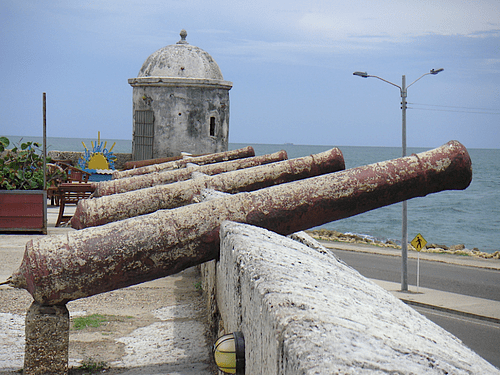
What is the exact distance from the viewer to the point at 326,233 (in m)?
31.9

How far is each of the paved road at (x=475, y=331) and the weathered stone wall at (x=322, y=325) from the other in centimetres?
832

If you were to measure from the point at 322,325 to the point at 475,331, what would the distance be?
11812mm

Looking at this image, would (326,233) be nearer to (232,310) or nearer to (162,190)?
(162,190)

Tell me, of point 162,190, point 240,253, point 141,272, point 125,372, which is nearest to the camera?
point 240,253

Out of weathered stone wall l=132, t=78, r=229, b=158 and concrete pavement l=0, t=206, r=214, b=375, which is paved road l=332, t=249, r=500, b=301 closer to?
weathered stone wall l=132, t=78, r=229, b=158

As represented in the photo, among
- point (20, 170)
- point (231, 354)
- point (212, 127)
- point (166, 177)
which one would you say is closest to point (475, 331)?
point (166, 177)

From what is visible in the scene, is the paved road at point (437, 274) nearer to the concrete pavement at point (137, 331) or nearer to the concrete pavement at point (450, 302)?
the concrete pavement at point (450, 302)

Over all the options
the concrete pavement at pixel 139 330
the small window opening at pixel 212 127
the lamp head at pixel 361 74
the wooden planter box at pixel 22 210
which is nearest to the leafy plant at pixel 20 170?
the wooden planter box at pixel 22 210

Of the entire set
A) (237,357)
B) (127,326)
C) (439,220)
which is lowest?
(439,220)

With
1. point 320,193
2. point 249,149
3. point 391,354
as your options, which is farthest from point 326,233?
point 391,354

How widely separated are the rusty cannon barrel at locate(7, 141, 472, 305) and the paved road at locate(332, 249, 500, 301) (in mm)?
13410

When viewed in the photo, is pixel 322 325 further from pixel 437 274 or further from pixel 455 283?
pixel 437 274

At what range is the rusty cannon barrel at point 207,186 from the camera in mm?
6098

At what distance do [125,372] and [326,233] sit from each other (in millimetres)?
27984
